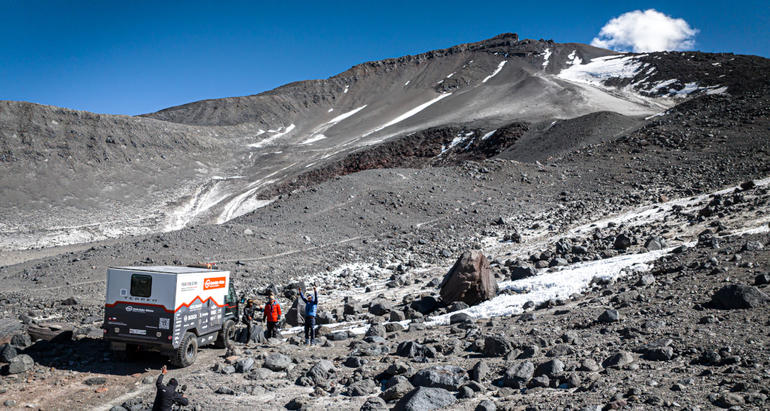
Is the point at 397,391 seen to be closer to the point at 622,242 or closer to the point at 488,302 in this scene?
the point at 488,302

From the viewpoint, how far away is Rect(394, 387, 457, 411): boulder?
664 centimetres

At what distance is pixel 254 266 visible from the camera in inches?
840

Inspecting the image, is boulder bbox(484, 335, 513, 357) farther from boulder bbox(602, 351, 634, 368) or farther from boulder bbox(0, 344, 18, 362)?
boulder bbox(0, 344, 18, 362)

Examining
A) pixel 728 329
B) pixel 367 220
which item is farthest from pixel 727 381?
pixel 367 220

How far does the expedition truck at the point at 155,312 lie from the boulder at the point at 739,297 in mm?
10548

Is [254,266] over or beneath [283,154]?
beneath

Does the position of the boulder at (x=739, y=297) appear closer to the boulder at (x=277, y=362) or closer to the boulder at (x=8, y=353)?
the boulder at (x=277, y=362)

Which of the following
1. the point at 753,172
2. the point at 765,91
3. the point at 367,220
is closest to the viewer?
the point at 753,172

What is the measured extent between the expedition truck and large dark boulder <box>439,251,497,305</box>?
6856 mm

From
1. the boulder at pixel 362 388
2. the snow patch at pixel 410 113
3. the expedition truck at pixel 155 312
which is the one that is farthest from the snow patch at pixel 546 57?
the boulder at pixel 362 388

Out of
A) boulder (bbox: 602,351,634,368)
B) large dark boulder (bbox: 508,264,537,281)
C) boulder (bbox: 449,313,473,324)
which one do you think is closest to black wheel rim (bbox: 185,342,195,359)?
boulder (bbox: 449,313,473,324)

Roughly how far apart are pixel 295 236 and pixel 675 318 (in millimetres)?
20342

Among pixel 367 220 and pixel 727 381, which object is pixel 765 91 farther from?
pixel 727 381

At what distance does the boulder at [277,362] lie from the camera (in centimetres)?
941
